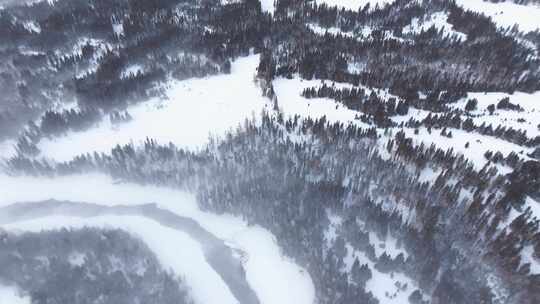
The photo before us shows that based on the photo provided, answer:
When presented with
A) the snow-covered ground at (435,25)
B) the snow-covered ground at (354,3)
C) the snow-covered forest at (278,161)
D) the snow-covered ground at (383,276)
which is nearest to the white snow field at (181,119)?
the snow-covered forest at (278,161)

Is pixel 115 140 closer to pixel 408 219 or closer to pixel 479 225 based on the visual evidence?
pixel 408 219

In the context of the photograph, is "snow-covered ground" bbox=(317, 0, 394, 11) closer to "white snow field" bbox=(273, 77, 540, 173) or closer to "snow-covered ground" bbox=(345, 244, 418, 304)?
"white snow field" bbox=(273, 77, 540, 173)

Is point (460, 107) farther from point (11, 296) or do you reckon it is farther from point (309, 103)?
point (11, 296)

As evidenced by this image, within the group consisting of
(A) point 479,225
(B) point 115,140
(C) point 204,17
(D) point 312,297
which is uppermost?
(C) point 204,17

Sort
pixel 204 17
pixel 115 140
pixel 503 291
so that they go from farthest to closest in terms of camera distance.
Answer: pixel 204 17
pixel 115 140
pixel 503 291

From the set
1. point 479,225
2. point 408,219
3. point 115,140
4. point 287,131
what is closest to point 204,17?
point 115,140

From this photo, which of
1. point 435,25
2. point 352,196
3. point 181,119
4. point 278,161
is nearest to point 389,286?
point 352,196
